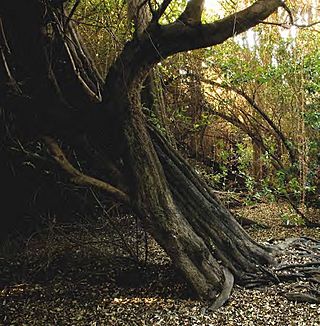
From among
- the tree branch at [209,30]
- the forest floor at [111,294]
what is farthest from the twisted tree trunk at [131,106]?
the forest floor at [111,294]

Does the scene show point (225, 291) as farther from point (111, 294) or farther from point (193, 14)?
point (193, 14)

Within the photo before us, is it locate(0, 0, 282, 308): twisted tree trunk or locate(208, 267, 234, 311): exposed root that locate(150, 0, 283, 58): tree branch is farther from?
locate(208, 267, 234, 311): exposed root

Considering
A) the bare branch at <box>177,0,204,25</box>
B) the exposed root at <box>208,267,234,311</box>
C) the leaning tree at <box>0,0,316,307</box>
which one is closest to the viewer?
the bare branch at <box>177,0,204,25</box>

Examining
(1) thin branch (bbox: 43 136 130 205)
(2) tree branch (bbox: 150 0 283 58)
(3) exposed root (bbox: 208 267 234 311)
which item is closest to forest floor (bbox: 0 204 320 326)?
(3) exposed root (bbox: 208 267 234 311)

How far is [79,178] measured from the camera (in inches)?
107

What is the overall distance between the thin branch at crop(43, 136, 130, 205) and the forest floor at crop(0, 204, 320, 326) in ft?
2.11

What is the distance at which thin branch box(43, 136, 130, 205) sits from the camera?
272 cm

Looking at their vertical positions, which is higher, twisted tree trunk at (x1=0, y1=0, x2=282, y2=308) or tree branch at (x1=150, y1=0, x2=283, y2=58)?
tree branch at (x1=150, y1=0, x2=283, y2=58)

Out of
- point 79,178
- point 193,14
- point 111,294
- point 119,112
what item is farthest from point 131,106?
point 111,294

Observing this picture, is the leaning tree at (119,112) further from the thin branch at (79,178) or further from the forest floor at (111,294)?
the forest floor at (111,294)

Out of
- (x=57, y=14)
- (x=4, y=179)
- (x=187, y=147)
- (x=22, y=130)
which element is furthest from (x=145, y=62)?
(x=187, y=147)

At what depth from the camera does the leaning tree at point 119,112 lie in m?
2.57

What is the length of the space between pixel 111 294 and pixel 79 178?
882 mm

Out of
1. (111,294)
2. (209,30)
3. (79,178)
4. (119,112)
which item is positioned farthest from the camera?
(111,294)
